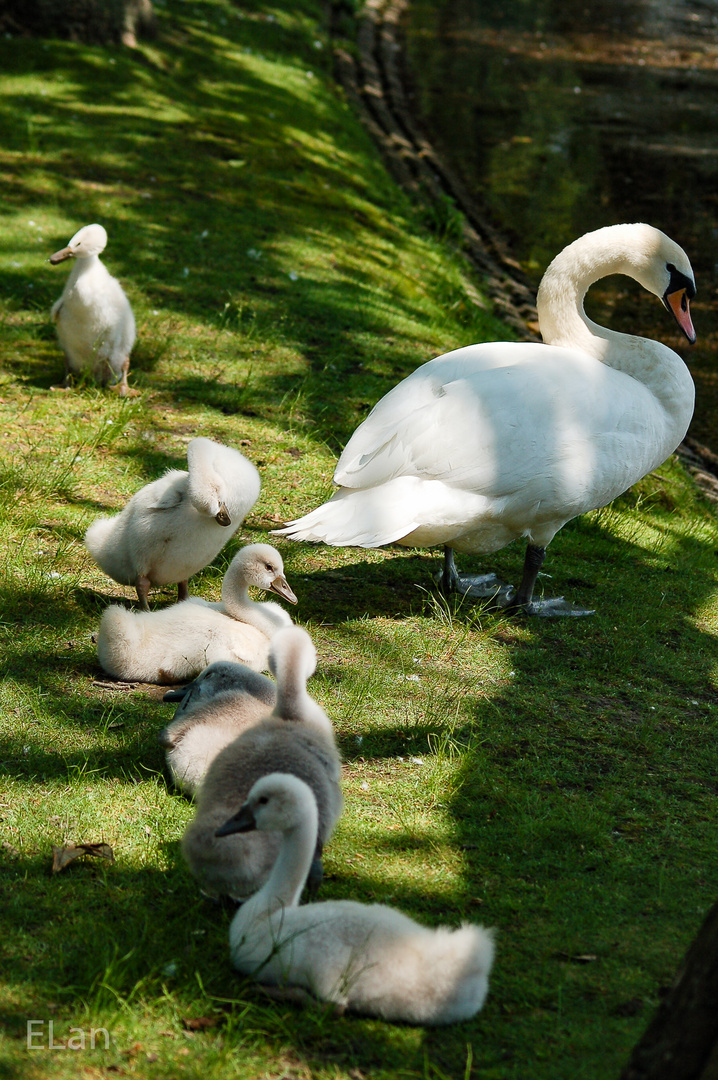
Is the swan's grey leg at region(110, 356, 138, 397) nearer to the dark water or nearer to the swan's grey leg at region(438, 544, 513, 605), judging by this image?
the swan's grey leg at region(438, 544, 513, 605)

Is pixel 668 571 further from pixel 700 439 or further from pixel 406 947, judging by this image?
pixel 406 947

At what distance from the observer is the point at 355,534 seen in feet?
16.1

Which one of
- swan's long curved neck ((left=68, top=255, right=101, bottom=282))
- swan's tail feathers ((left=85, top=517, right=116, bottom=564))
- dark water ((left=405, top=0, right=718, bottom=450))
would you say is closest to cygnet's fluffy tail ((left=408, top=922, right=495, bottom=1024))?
swan's tail feathers ((left=85, top=517, right=116, bottom=564))

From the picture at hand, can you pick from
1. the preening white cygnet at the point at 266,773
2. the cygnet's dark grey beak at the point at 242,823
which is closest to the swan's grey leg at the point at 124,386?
the preening white cygnet at the point at 266,773

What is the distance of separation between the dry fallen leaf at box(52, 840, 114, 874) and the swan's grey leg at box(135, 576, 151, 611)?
1559 mm

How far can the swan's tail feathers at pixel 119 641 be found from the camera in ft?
14.0

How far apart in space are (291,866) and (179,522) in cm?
207

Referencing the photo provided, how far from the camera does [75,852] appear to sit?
11.1 ft

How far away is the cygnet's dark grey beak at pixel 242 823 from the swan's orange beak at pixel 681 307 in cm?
461

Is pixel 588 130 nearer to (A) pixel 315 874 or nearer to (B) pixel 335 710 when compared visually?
(B) pixel 335 710

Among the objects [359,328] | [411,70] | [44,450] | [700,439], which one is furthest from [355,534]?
[411,70]

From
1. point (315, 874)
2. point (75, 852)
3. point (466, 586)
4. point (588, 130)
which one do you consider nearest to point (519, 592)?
point (466, 586)

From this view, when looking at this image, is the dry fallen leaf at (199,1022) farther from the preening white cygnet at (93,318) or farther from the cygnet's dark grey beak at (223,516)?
the preening white cygnet at (93,318)

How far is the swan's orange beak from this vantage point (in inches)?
255
